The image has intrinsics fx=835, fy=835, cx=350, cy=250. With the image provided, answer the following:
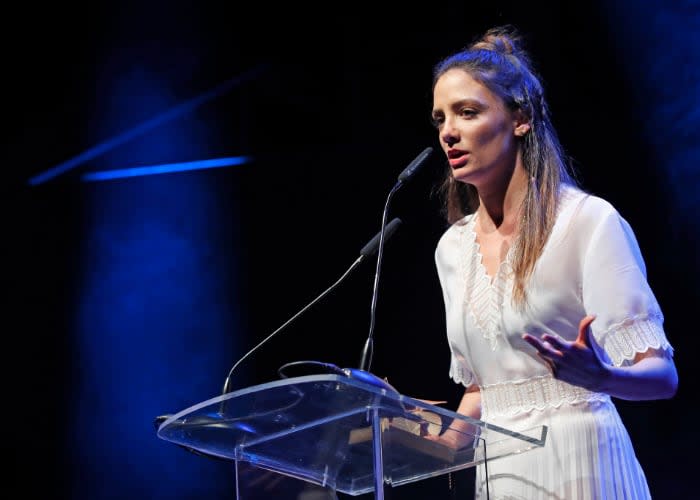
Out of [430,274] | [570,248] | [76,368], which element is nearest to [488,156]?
[570,248]

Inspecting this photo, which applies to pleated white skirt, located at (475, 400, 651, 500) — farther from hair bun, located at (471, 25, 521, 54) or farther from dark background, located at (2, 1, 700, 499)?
dark background, located at (2, 1, 700, 499)

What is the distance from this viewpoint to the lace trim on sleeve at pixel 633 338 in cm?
177

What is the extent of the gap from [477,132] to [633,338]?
→ 69cm

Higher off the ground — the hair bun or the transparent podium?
the hair bun

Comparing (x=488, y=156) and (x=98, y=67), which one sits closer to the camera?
(x=488, y=156)

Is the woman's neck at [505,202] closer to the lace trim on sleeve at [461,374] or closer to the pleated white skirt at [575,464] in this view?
the lace trim on sleeve at [461,374]

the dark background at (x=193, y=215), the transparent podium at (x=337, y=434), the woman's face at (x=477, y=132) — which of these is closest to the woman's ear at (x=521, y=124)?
the woman's face at (x=477, y=132)

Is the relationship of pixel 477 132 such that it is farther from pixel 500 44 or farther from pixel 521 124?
pixel 500 44

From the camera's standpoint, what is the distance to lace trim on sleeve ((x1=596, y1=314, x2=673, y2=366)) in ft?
5.81

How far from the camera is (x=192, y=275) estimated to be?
426cm

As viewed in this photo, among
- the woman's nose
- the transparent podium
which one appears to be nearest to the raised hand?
the transparent podium

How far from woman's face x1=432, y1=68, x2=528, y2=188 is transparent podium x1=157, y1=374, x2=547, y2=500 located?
0.78m

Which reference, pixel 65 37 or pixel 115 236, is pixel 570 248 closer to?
pixel 115 236

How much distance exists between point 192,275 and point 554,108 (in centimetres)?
196
